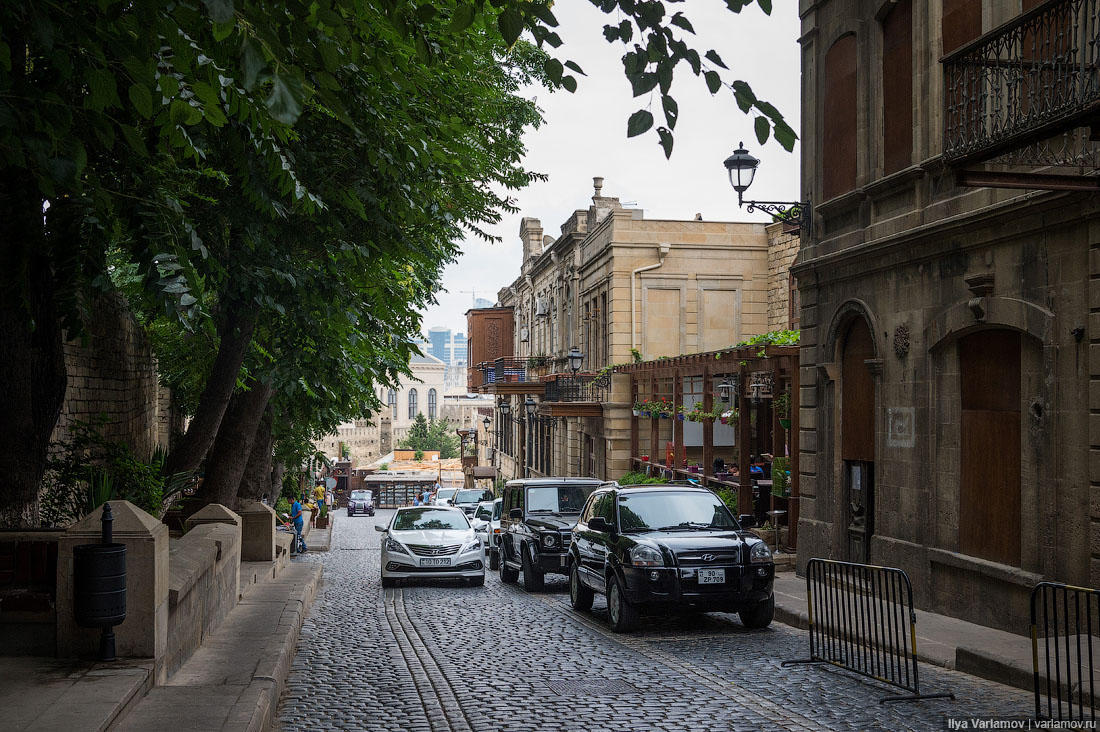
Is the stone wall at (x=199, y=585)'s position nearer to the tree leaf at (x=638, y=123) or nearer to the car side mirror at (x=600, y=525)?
the car side mirror at (x=600, y=525)

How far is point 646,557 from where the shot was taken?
11.8 metres

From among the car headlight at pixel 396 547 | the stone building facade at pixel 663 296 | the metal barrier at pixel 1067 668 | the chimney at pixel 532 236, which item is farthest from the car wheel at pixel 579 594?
the chimney at pixel 532 236

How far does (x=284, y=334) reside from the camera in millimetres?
12883

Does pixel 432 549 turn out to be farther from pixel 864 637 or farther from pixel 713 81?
pixel 713 81

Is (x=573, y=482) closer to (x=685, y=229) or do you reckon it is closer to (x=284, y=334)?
(x=284, y=334)

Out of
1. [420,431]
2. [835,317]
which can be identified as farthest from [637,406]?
[420,431]

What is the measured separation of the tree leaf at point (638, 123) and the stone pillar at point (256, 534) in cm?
1279

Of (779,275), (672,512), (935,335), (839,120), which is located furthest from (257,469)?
(779,275)

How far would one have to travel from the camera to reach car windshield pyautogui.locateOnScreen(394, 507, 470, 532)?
19.4 m

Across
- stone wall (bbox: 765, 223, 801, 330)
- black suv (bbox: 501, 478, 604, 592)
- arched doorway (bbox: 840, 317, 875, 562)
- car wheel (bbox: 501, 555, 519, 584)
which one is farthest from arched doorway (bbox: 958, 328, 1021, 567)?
stone wall (bbox: 765, 223, 801, 330)

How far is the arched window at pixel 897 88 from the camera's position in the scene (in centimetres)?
1417

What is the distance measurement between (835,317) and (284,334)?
8376 mm

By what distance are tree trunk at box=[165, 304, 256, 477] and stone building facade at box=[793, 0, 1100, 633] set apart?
8.03 meters

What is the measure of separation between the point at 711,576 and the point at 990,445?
3.79 metres
